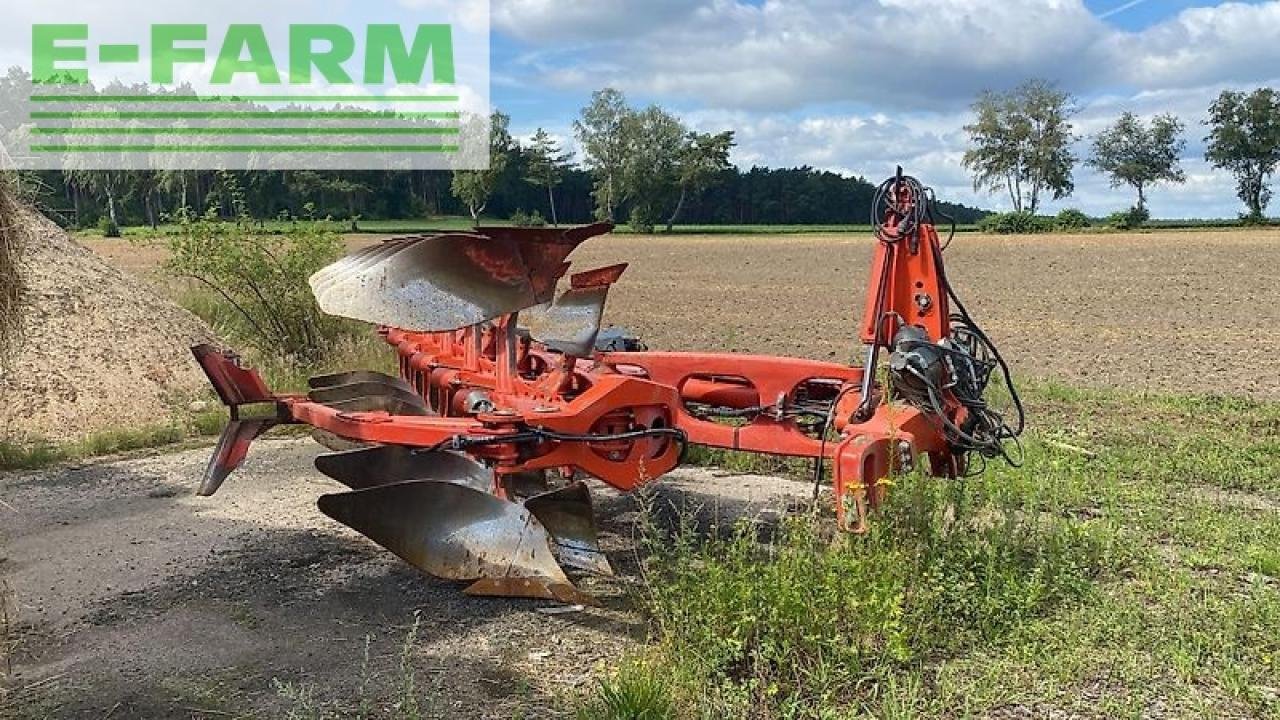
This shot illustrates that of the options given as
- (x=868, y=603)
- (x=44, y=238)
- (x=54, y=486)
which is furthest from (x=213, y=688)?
(x=44, y=238)

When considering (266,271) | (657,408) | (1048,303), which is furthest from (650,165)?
(657,408)

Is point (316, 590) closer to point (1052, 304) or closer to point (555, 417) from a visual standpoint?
point (555, 417)

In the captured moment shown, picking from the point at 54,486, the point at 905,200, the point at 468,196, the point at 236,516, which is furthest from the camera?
the point at 468,196

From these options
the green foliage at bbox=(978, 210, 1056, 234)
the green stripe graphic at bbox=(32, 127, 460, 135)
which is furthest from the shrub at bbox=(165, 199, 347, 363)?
the green foliage at bbox=(978, 210, 1056, 234)

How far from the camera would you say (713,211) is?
273 ft

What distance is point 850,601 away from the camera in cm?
388

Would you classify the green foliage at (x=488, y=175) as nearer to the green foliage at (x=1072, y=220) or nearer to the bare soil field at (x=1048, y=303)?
the bare soil field at (x=1048, y=303)

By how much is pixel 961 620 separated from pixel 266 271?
837 centimetres

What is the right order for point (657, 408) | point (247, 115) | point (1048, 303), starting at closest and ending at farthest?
point (657, 408) → point (1048, 303) → point (247, 115)

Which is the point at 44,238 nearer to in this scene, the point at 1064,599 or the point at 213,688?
the point at 213,688

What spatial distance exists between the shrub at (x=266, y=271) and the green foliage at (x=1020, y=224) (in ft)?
161

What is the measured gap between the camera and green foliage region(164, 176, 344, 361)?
10.6 meters

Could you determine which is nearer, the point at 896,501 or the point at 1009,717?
the point at 1009,717

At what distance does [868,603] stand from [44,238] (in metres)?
10.0
